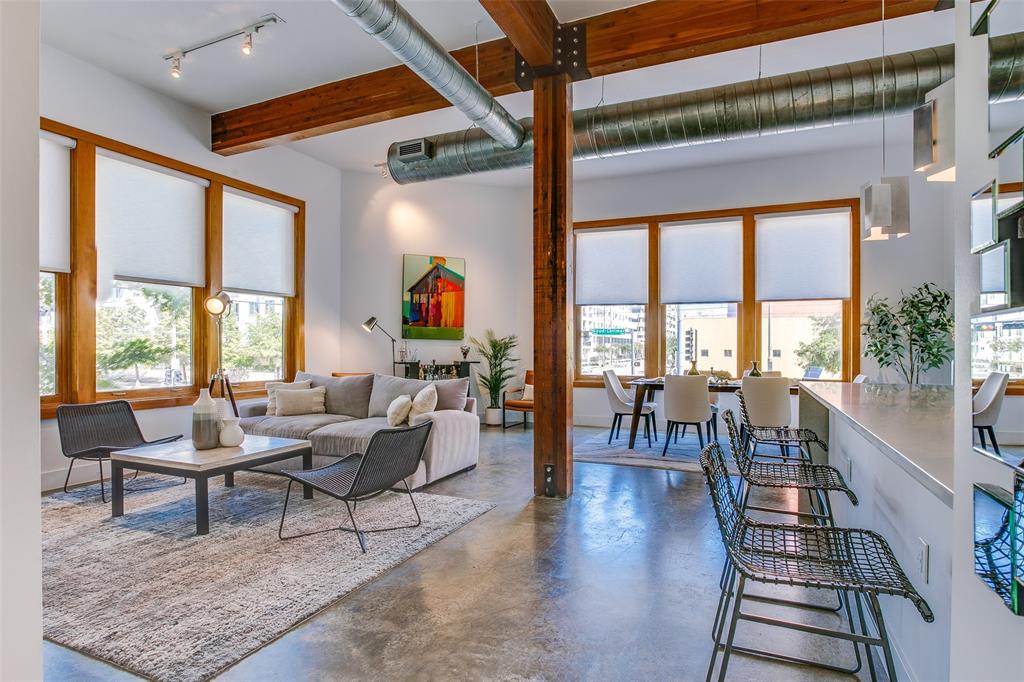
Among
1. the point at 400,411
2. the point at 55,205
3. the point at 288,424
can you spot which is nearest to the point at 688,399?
the point at 400,411

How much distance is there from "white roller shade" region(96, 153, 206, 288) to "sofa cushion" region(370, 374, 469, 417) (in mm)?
2427

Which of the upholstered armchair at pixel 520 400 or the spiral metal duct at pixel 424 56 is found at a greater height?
the spiral metal duct at pixel 424 56

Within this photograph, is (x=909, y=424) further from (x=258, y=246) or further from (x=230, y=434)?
(x=258, y=246)

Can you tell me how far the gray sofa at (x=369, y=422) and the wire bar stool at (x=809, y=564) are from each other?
3055mm

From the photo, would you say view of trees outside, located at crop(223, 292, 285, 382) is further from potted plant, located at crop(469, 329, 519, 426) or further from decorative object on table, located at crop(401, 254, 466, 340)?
potted plant, located at crop(469, 329, 519, 426)

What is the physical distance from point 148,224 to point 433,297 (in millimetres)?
3765

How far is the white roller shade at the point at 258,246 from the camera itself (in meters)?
6.58

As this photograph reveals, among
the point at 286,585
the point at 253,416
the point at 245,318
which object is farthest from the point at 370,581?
the point at 245,318

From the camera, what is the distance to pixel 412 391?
5441 mm

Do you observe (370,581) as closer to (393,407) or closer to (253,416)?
(393,407)

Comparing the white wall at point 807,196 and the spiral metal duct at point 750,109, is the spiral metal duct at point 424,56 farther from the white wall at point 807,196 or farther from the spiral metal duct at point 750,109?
the white wall at point 807,196

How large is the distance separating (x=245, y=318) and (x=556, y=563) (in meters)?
5.33

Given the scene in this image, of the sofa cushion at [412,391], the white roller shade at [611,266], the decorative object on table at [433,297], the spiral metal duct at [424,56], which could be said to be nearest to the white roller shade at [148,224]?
the sofa cushion at [412,391]

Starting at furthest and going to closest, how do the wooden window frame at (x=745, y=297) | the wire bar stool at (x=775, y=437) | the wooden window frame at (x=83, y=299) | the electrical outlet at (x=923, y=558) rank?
the wooden window frame at (x=745, y=297) → the wooden window frame at (x=83, y=299) → the wire bar stool at (x=775, y=437) → the electrical outlet at (x=923, y=558)
